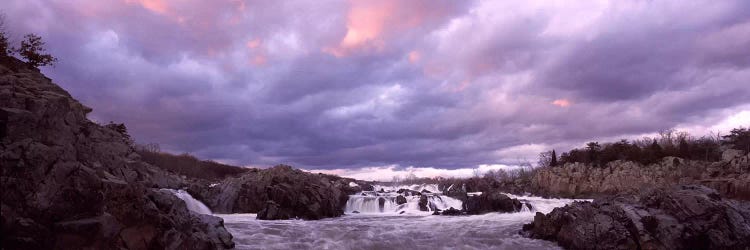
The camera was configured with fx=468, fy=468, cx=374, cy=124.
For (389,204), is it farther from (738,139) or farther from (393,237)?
(738,139)

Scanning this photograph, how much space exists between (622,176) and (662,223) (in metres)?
39.2

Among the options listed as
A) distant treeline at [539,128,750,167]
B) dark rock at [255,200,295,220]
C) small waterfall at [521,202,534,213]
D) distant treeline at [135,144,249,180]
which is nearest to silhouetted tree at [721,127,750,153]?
distant treeline at [539,128,750,167]

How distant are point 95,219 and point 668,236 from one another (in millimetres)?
20864

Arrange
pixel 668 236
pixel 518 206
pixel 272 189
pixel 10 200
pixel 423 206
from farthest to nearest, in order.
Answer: pixel 423 206 < pixel 518 206 < pixel 272 189 < pixel 668 236 < pixel 10 200

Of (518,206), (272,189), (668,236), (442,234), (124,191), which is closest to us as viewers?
(124,191)

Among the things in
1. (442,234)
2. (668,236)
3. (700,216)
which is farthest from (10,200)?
(700,216)

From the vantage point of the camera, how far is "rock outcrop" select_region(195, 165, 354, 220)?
125 feet

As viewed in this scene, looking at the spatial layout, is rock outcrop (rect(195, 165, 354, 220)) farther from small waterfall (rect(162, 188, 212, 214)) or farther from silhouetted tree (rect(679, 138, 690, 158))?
silhouetted tree (rect(679, 138, 690, 158))

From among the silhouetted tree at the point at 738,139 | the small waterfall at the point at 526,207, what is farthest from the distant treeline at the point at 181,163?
the silhouetted tree at the point at 738,139

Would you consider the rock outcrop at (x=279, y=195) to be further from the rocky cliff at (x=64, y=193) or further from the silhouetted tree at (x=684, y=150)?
the silhouetted tree at (x=684, y=150)

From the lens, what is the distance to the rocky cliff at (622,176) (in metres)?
44.7

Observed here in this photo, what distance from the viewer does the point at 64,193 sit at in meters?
13.7

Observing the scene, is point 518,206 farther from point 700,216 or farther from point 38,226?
point 38,226

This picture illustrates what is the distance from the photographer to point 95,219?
13578mm
